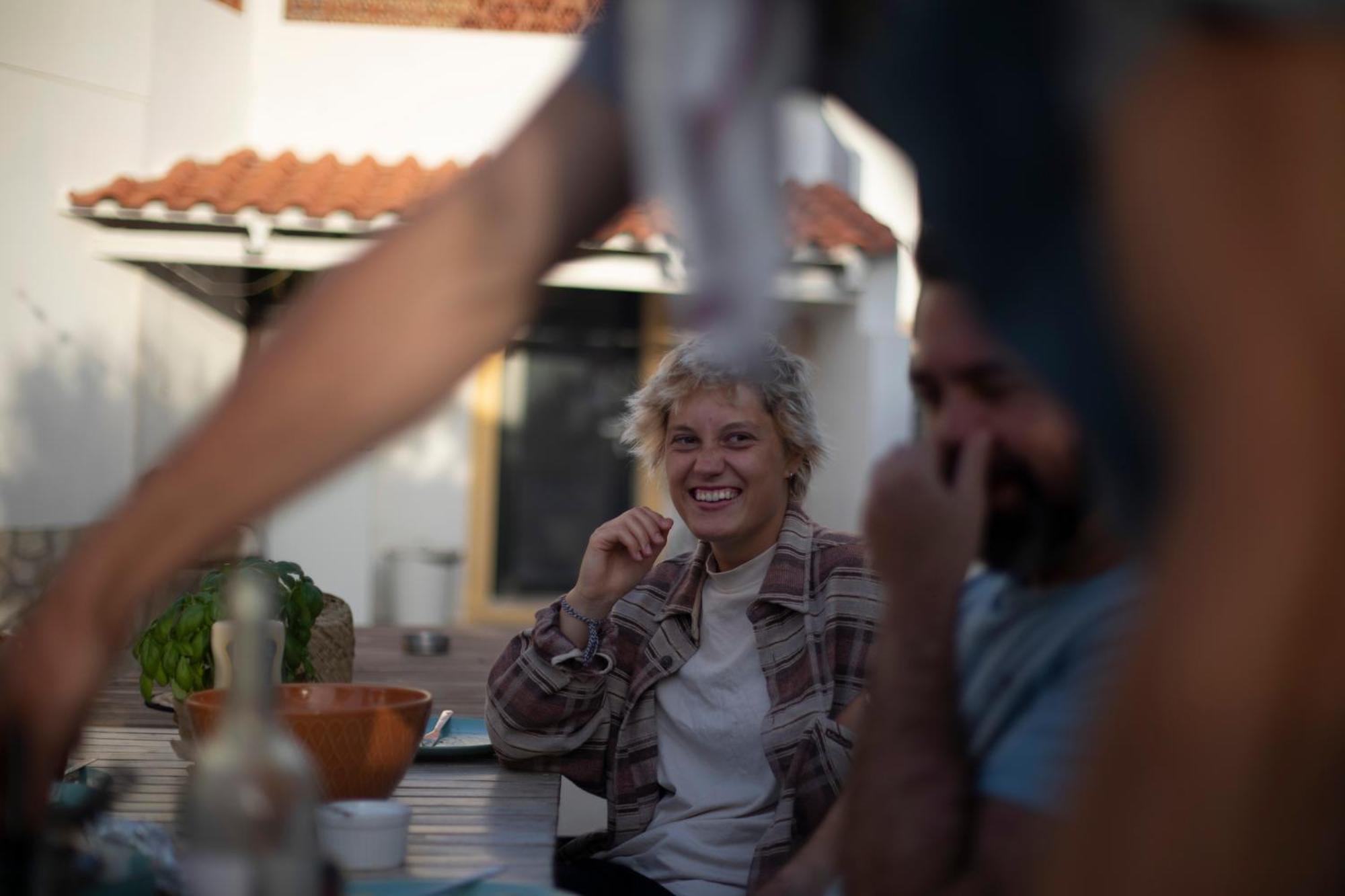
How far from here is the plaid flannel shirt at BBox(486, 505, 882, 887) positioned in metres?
2.42

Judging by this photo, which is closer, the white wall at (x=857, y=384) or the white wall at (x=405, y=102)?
the white wall at (x=857, y=384)

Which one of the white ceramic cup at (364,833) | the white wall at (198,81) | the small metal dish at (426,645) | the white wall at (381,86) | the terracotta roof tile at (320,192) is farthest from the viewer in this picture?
the white wall at (381,86)

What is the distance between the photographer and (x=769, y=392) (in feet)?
9.96

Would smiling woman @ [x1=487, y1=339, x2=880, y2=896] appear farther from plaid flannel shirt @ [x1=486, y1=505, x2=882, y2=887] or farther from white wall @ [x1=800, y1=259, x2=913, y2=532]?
white wall @ [x1=800, y1=259, x2=913, y2=532]

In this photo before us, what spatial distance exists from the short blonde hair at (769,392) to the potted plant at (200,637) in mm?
1002

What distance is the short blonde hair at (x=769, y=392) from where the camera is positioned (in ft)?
9.95

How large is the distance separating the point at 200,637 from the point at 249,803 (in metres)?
1.49

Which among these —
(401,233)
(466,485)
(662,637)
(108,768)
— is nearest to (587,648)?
(662,637)

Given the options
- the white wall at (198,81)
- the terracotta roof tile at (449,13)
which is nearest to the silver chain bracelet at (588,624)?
the white wall at (198,81)

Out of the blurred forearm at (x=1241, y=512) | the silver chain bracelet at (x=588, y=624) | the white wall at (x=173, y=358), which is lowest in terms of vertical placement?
the silver chain bracelet at (x=588, y=624)

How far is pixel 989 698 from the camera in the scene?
1.19 m

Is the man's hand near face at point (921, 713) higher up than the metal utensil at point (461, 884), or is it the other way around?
the man's hand near face at point (921, 713)

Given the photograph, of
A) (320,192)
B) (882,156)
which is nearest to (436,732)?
(882,156)

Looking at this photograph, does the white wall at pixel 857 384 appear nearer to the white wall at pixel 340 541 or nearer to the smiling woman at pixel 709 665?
the white wall at pixel 340 541
